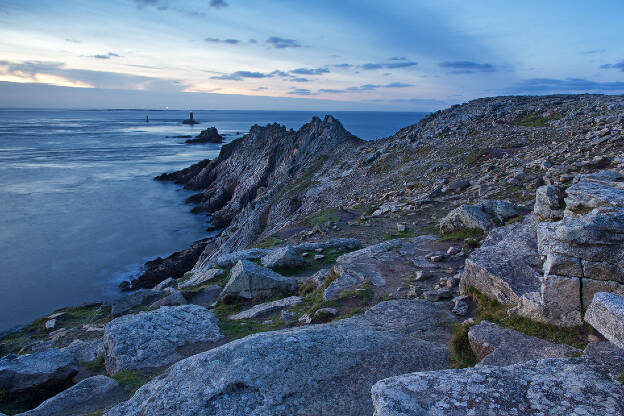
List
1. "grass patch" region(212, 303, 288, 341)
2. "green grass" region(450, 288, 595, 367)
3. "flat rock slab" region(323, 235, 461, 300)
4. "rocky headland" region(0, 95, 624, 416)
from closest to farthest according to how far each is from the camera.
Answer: "rocky headland" region(0, 95, 624, 416) < "green grass" region(450, 288, 595, 367) < "grass patch" region(212, 303, 288, 341) < "flat rock slab" region(323, 235, 461, 300)

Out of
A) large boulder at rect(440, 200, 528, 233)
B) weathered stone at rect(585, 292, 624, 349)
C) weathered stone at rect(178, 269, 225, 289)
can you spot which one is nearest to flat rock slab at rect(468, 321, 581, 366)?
weathered stone at rect(585, 292, 624, 349)

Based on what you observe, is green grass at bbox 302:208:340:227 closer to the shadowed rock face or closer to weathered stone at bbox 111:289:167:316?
weathered stone at bbox 111:289:167:316

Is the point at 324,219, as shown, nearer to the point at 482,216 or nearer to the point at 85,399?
the point at 482,216

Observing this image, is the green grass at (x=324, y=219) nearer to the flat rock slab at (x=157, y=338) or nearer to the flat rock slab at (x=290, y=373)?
the flat rock slab at (x=157, y=338)

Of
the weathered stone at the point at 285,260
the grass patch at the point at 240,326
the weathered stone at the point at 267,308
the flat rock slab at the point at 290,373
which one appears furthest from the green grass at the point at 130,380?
the weathered stone at the point at 285,260

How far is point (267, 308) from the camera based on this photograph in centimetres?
1176

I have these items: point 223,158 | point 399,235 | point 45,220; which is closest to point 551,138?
point 399,235

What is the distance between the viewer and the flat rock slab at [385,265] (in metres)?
11.5

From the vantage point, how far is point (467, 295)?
932 cm

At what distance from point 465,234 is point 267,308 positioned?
7.39 meters

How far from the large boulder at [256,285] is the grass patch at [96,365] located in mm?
3966

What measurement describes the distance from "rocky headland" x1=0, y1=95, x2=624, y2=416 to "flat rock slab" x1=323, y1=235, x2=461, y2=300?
0.25 feet

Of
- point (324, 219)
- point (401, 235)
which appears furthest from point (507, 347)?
point (324, 219)

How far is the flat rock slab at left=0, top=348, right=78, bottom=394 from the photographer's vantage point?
8781 mm
